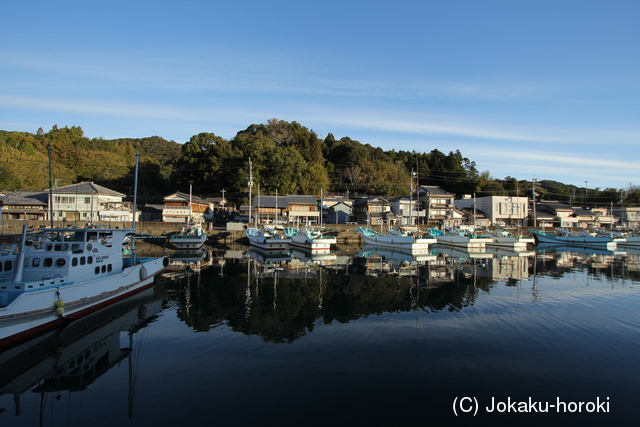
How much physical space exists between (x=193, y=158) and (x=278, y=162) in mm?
13338

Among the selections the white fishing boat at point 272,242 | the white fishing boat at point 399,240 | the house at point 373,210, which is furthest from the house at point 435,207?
the white fishing boat at point 272,242

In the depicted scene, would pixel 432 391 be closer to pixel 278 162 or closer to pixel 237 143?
pixel 278 162

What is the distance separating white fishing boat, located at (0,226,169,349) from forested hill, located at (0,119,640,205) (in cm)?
3651

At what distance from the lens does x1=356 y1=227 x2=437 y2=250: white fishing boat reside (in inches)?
1379

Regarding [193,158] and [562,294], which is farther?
[193,158]

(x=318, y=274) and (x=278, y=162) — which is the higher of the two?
(x=278, y=162)

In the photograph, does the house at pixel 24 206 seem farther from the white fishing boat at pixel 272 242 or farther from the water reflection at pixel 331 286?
the water reflection at pixel 331 286

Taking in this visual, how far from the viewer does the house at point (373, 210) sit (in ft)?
177

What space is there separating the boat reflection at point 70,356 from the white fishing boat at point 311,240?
67.0 feet

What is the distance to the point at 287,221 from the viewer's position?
173ft

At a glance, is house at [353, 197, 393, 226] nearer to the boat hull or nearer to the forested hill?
the forested hill

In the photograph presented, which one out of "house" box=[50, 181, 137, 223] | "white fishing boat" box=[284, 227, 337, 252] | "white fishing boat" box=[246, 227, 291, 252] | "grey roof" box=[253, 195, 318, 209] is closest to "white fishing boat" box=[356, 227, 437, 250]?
"white fishing boat" box=[284, 227, 337, 252]

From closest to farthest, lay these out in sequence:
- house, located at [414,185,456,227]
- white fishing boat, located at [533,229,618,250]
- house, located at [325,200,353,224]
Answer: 1. white fishing boat, located at [533,229,618,250]
2. house, located at [414,185,456,227]
3. house, located at [325,200,353,224]

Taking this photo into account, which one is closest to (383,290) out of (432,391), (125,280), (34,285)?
(432,391)
